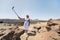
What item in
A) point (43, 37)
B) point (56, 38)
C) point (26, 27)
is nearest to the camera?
point (56, 38)

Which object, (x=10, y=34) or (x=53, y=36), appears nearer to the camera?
(x=53, y=36)

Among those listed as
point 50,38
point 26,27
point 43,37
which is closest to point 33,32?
point 26,27

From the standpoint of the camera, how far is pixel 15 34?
853 inches

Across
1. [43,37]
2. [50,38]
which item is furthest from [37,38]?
[50,38]

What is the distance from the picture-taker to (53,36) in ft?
63.0

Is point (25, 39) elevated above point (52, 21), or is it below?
below

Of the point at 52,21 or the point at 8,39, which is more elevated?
the point at 52,21

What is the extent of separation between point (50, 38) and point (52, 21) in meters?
2.96

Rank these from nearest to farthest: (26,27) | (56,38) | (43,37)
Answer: (56,38), (43,37), (26,27)

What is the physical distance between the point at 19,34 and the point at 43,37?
9.60 feet

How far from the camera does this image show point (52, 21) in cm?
2172

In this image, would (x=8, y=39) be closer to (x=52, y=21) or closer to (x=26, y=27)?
(x=26, y=27)

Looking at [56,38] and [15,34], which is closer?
[56,38]

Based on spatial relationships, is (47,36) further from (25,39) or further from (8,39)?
(8,39)
